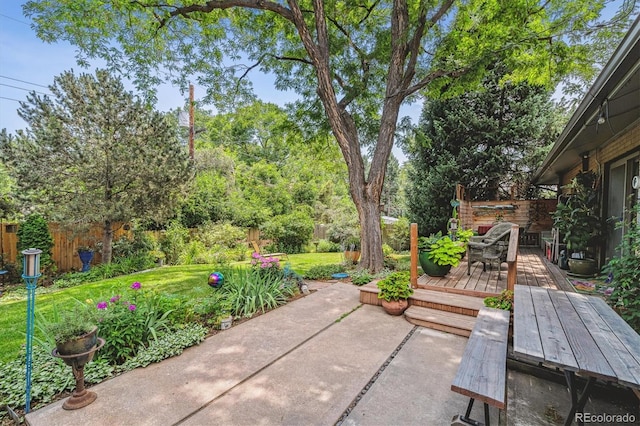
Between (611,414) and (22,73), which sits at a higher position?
(22,73)

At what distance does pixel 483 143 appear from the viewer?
10773 millimetres

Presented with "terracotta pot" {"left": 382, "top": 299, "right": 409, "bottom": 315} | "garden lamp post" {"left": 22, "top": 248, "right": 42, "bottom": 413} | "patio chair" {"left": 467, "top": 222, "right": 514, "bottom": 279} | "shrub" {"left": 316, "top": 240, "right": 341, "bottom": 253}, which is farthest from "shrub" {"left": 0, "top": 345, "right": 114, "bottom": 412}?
"shrub" {"left": 316, "top": 240, "right": 341, "bottom": 253}

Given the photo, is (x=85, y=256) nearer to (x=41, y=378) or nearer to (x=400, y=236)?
(x=41, y=378)

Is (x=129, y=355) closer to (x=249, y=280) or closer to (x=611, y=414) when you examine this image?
(x=249, y=280)

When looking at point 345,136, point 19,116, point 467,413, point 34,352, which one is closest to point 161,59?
point 19,116

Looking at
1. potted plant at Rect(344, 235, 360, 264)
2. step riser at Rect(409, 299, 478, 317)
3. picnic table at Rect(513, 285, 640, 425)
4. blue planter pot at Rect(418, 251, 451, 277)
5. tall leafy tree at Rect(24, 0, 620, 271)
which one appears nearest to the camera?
picnic table at Rect(513, 285, 640, 425)

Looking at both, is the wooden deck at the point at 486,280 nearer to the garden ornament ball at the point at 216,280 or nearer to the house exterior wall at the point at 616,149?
the house exterior wall at the point at 616,149

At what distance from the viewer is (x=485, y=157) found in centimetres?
1054

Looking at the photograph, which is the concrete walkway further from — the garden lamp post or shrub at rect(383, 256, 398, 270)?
shrub at rect(383, 256, 398, 270)

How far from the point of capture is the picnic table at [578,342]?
1.53 metres

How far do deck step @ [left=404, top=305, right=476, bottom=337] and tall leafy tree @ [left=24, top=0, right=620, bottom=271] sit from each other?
8.20 feet

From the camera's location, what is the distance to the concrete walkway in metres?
2.15

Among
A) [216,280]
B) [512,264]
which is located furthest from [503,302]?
[216,280]

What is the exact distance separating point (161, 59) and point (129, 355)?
23.9 feet
